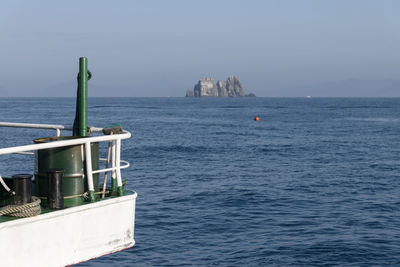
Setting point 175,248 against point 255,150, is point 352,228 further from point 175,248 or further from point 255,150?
point 255,150

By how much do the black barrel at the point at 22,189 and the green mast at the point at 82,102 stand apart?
153 centimetres

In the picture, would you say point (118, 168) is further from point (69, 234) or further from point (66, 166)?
point (69, 234)

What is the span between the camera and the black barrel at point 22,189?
25.2 feet

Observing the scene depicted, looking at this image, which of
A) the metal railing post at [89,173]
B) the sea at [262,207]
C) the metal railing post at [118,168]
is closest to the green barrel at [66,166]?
the metal railing post at [89,173]

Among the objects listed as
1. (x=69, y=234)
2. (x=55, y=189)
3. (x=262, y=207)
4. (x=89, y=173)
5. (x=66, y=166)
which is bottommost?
(x=262, y=207)

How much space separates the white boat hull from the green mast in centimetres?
149

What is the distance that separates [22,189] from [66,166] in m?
0.92

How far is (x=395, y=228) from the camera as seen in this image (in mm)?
21406

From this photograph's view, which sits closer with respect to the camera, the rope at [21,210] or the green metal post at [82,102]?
the rope at [21,210]

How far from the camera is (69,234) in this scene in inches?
311

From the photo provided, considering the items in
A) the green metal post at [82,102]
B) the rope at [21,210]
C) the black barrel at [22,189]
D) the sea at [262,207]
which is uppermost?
the green metal post at [82,102]

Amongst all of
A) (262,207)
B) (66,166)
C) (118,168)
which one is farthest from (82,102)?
(262,207)

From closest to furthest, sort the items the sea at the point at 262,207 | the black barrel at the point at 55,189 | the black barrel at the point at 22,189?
the black barrel at the point at 22,189 → the black barrel at the point at 55,189 → the sea at the point at 262,207

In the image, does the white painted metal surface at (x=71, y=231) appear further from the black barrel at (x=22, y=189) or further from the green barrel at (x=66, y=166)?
the black barrel at (x=22, y=189)
